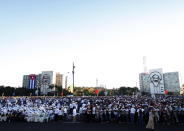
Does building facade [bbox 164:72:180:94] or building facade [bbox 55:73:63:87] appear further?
building facade [bbox 55:73:63:87]

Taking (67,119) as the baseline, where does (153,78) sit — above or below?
above

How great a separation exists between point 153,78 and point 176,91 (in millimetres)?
96319

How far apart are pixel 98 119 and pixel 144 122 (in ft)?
13.8

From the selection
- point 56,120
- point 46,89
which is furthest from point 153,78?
point 46,89

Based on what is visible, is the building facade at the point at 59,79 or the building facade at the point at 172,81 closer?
the building facade at the point at 172,81

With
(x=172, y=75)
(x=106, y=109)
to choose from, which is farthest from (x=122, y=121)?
(x=172, y=75)

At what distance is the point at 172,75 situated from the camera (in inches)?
5276

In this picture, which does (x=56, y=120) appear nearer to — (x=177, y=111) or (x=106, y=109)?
(x=106, y=109)

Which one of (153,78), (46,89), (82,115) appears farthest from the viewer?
(46,89)

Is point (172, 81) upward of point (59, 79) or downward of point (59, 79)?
downward

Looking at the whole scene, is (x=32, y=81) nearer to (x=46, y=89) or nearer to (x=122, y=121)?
(x=122, y=121)

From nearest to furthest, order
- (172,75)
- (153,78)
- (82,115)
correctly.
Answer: (82,115)
(153,78)
(172,75)

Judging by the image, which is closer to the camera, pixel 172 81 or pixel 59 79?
pixel 172 81

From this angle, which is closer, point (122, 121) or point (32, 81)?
point (122, 121)
